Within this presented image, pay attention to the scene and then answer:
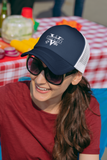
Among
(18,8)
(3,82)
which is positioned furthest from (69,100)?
(18,8)

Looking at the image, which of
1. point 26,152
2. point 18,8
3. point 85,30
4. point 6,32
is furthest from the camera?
point 18,8

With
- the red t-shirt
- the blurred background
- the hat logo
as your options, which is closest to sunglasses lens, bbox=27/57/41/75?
the hat logo

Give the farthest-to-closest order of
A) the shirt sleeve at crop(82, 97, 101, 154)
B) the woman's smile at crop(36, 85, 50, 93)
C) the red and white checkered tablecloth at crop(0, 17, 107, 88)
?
the red and white checkered tablecloth at crop(0, 17, 107, 88)
the shirt sleeve at crop(82, 97, 101, 154)
the woman's smile at crop(36, 85, 50, 93)

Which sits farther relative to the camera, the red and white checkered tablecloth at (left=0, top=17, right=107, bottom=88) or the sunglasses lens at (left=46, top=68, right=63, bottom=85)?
the red and white checkered tablecloth at (left=0, top=17, right=107, bottom=88)

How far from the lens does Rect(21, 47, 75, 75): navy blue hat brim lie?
0.96 meters

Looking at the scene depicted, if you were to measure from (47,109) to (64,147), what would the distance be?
253 mm

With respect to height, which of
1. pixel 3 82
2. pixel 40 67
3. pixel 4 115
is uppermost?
pixel 40 67

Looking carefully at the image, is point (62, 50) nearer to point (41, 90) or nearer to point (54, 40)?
point (54, 40)

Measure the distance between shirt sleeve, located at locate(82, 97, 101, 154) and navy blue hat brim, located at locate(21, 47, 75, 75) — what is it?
1.26ft

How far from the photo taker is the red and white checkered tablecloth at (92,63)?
1.62m

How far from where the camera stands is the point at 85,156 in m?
1.22

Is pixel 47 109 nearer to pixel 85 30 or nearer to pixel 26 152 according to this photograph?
pixel 26 152

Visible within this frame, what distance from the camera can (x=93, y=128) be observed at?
4.05 ft

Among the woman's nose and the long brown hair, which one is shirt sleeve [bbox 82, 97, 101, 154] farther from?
the woman's nose
